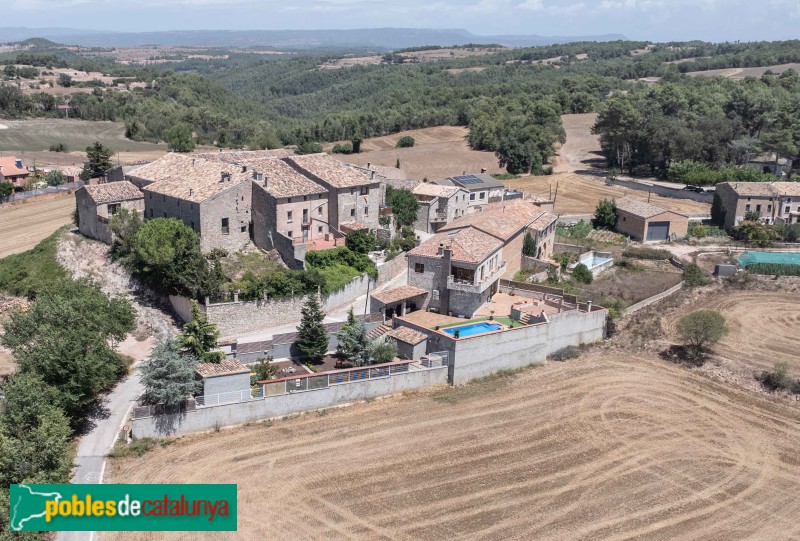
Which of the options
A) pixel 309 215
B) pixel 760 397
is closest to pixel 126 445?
pixel 309 215

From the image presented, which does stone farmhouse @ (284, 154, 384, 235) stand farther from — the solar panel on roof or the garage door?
the garage door

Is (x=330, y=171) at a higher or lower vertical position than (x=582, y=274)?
higher

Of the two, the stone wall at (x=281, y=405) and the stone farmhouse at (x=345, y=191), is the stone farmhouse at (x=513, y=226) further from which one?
the stone wall at (x=281, y=405)

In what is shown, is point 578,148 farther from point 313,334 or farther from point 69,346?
point 69,346

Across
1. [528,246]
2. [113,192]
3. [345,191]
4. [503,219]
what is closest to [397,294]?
[345,191]

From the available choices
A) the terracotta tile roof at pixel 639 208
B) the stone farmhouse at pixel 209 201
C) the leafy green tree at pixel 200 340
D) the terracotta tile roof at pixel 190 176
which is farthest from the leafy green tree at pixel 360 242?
the terracotta tile roof at pixel 639 208
